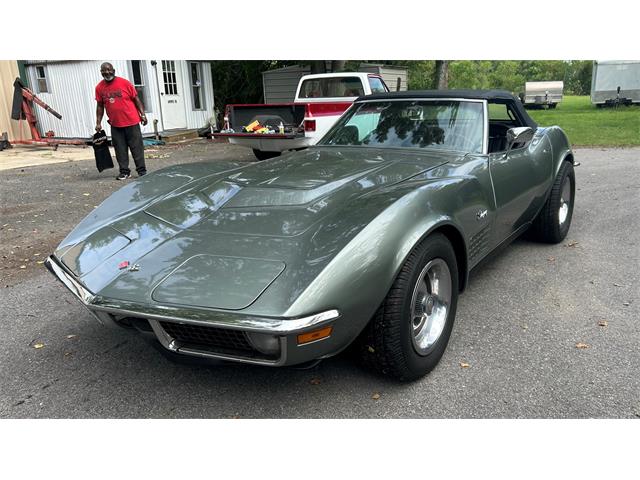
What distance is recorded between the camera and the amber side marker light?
200cm

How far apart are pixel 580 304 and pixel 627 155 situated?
29.0 ft

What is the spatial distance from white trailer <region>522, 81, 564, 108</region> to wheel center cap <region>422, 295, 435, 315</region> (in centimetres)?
2801

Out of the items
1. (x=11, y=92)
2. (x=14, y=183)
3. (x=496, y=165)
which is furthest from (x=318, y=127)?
(x=11, y=92)

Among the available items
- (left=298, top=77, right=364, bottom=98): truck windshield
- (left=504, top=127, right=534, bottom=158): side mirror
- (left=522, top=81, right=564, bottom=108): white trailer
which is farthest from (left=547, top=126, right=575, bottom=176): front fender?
(left=522, top=81, right=564, bottom=108): white trailer

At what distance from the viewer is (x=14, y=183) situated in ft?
26.5

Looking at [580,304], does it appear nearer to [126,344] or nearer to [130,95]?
[126,344]

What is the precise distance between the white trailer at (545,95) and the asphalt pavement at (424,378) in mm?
26468

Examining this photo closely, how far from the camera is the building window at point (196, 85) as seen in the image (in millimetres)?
15725

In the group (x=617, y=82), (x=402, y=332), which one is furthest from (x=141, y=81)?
(x=617, y=82)

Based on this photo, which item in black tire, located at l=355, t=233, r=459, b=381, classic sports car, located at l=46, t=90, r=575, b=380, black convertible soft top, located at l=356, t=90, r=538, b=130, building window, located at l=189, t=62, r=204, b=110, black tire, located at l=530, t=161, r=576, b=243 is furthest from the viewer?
building window, located at l=189, t=62, r=204, b=110

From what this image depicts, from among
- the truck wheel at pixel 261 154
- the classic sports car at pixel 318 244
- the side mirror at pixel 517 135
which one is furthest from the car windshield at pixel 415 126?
the truck wheel at pixel 261 154

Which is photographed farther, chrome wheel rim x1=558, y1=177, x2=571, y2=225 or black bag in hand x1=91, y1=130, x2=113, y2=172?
black bag in hand x1=91, y1=130, x2=113, y2=172

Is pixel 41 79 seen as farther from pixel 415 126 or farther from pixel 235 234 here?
pixel 235 234

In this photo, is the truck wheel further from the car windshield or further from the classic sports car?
the classic sports car
